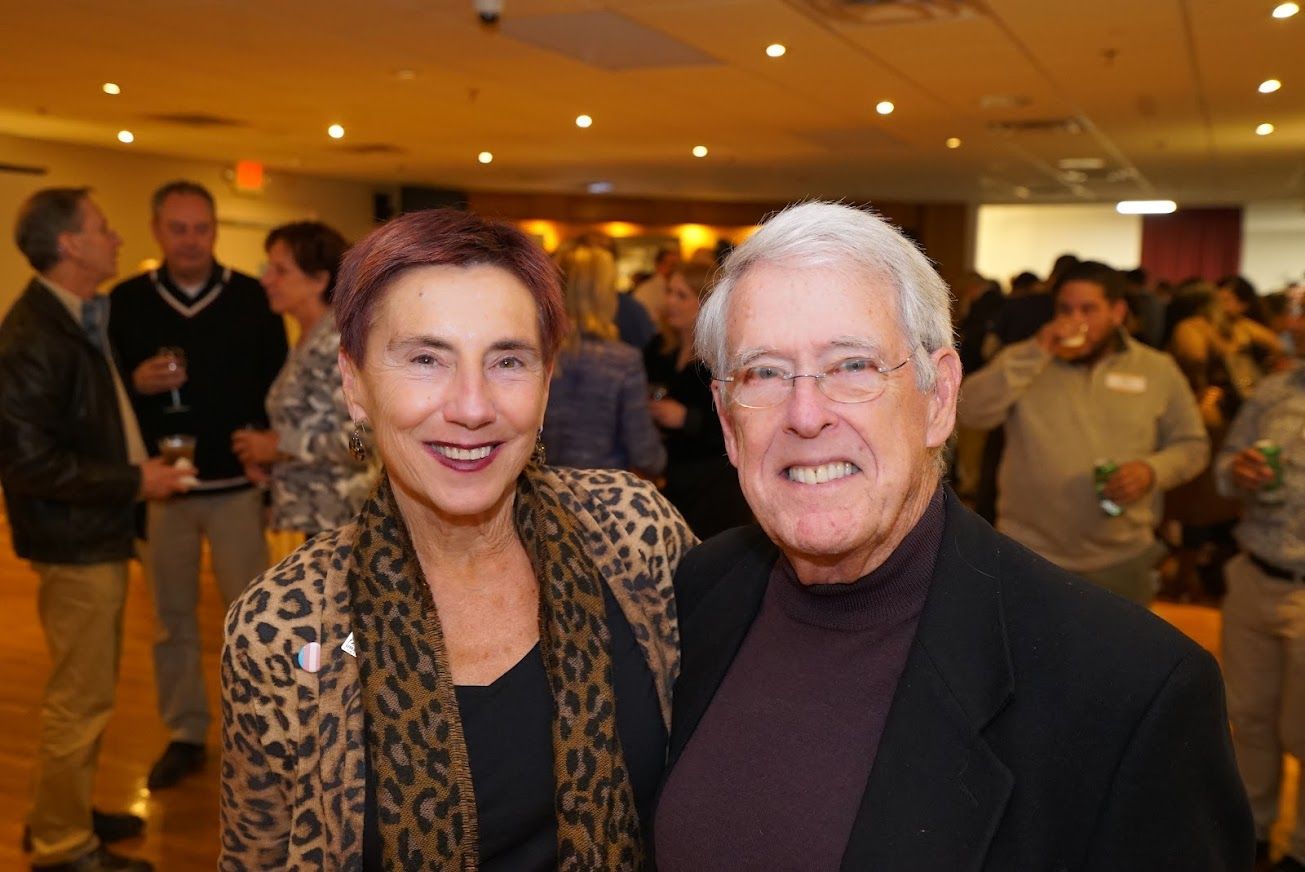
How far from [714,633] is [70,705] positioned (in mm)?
2664

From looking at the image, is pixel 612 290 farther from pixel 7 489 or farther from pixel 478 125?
pixel 478 125

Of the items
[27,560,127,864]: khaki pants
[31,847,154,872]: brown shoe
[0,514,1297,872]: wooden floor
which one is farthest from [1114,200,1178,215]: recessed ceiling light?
[31,847,154,872]: brown shoe

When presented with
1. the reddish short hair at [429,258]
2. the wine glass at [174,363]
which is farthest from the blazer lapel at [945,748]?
the wine glass at [174,363]

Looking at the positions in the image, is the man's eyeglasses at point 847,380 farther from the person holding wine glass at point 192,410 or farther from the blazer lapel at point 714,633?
the person holding wine glass at point 192,410

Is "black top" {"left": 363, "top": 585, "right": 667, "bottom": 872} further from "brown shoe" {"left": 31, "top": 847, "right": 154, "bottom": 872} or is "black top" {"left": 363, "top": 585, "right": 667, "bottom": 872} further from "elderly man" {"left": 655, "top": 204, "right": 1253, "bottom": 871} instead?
"brown shoe" {"left": 31, "top": 847, "right": 154, "bottom": 872}

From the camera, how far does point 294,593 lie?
1.62 metres

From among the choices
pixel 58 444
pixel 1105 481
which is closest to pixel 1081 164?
pixel 1105 481

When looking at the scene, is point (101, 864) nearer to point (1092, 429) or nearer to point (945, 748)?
point (945, 748)

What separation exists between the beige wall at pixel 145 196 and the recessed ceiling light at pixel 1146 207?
1404cm

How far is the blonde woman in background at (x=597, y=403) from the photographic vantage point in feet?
13.8

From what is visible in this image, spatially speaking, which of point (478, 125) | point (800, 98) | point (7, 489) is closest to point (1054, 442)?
point (7, 489)

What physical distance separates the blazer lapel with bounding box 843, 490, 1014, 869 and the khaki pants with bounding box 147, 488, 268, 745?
3.41 m

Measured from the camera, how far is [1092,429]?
384 centimetres

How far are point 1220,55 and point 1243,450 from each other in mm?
5087
